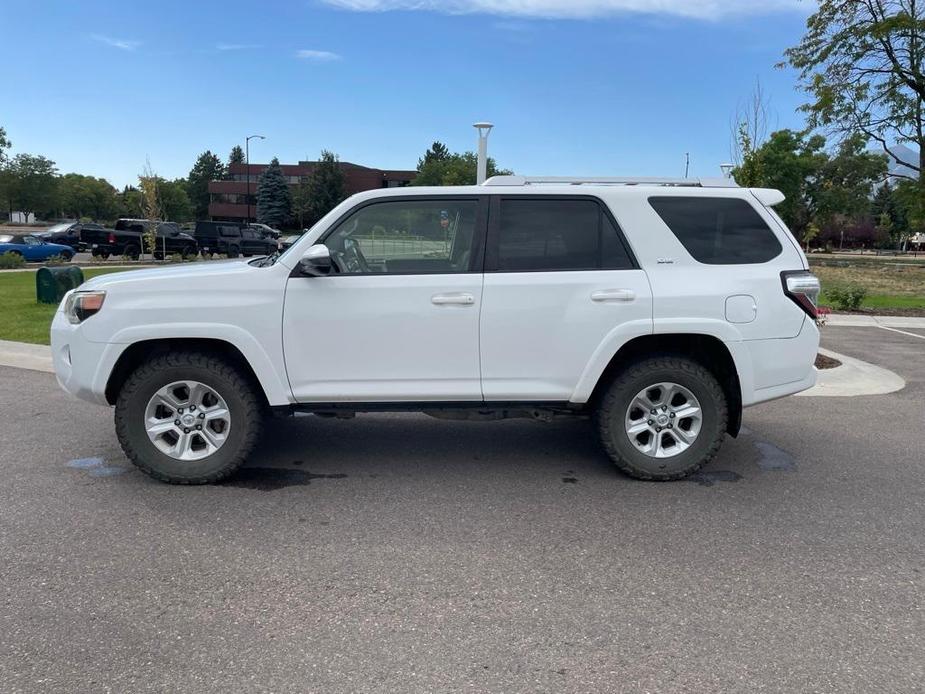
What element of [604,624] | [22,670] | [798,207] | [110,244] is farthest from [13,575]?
[798,207]

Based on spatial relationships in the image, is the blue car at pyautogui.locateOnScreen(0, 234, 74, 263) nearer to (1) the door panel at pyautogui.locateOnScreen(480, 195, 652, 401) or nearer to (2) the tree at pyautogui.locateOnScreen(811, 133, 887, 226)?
(1) the door panel at pyautogui.locateOnScreen(480, 195, 652, 401)

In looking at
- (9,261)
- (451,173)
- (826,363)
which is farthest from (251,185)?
(826,363)

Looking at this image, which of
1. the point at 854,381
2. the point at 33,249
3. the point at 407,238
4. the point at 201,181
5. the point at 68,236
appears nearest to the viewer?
the point at 407,238

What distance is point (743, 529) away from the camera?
4.14 meters

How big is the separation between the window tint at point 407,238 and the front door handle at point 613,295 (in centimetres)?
85

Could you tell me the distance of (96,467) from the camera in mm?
5102

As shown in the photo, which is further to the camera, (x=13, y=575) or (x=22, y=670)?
(x=13, y=575)

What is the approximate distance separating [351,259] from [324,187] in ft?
220

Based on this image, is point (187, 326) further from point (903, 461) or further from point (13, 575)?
point (903, 461)

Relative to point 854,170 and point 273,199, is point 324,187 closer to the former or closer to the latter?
point 273,199

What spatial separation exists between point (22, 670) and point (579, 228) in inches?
148

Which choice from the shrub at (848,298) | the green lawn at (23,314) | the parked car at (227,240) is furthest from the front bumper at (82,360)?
the parked car at (227,240)

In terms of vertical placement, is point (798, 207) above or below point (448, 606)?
above

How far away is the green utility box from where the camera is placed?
1358cm
